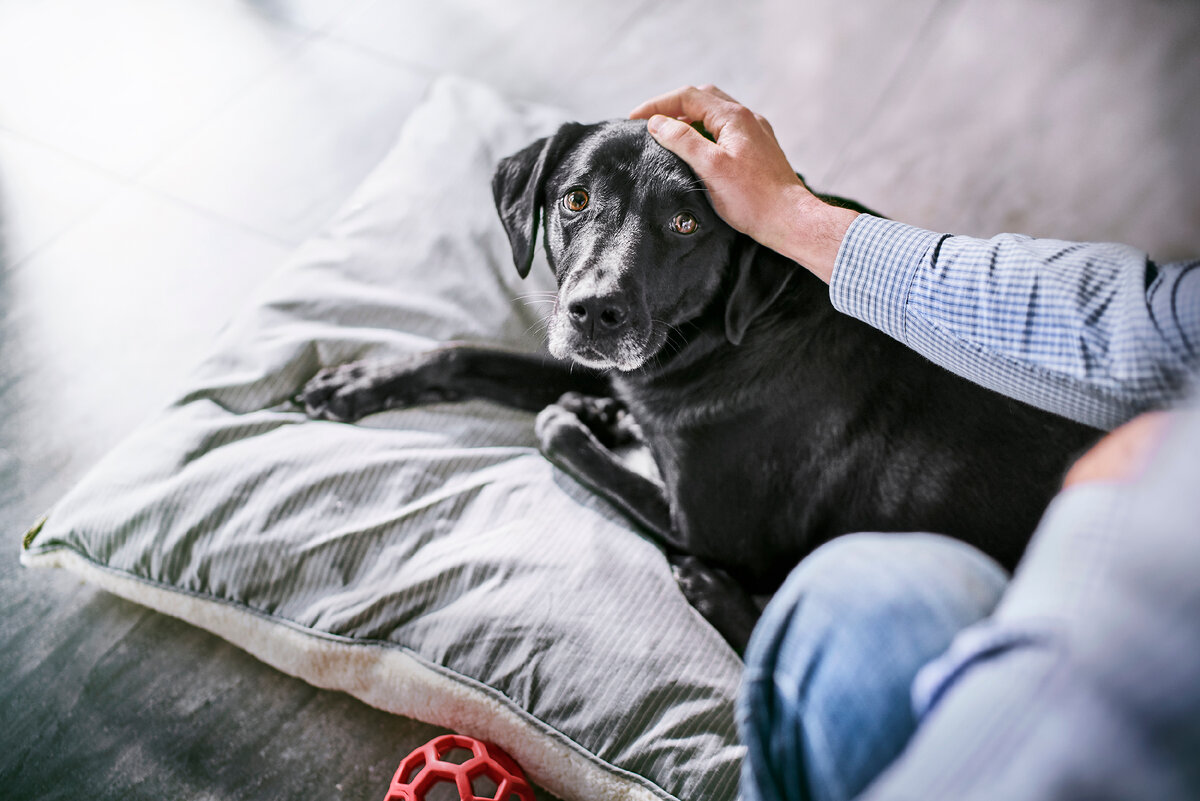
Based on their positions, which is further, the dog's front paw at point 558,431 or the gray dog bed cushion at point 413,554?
the dog's front paw at point 558,431

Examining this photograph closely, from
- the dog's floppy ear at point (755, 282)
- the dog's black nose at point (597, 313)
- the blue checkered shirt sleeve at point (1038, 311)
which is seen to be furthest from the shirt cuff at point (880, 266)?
the dog's black nose at point (597, 313)

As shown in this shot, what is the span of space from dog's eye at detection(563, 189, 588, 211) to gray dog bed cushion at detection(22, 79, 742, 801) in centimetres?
59

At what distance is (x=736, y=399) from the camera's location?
1.73 m

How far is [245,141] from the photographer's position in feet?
11.1

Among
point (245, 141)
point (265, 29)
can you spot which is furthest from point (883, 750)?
point (265, 29)

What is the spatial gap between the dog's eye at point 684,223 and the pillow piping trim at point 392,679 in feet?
3.46

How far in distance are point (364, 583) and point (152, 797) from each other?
0.63 m

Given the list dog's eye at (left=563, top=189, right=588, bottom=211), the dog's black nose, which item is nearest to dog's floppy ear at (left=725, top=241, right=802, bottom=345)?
the dog's black nose

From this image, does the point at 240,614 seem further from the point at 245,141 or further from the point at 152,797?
the point at 245,141

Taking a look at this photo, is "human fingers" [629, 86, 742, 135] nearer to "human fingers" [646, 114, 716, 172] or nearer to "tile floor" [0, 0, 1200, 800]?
"human fingers" [646, 114, 716, 172]

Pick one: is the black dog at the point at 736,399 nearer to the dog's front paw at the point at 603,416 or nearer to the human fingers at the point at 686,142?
the human fingers at the point at 686,142

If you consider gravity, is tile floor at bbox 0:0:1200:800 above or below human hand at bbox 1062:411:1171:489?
below

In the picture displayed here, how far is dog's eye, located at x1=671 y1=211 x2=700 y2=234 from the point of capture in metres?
1.62

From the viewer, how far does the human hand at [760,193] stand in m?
1.52
